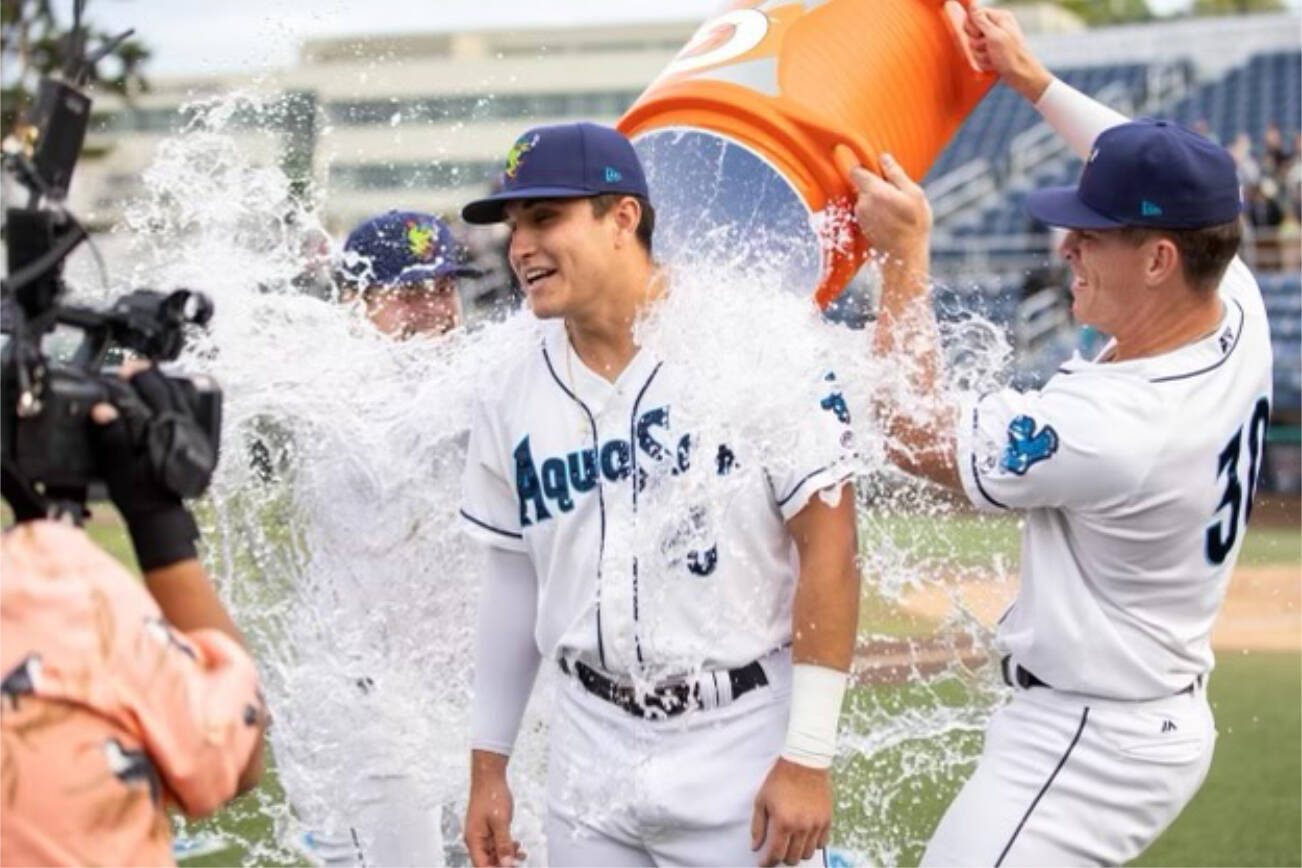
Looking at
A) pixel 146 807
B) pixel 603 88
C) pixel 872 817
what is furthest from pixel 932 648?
pixel 603 88

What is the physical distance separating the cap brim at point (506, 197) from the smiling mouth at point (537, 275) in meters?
0.13

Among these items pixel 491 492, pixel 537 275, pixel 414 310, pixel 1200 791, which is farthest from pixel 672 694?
pixel 1200 791

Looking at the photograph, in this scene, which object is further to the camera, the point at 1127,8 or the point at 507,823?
the point at 1127,8

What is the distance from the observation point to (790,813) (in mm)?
3611

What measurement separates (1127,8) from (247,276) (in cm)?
5719

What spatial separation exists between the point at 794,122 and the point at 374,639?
156cm

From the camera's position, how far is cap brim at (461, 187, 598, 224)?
3.79 meters

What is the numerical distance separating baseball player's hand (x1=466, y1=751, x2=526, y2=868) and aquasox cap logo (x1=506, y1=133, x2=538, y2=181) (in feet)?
3.73

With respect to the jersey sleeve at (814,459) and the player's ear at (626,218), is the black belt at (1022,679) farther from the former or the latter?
the player's ear at (626,218)

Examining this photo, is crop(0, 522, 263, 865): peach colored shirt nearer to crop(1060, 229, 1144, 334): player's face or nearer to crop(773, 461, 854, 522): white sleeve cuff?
crop(773, 461, 854, 522): white sleeve cuff

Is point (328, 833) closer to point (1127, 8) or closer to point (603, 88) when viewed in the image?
point (603, 88)

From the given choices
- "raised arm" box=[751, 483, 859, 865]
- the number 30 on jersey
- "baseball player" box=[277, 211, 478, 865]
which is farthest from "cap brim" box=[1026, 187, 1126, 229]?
"baseball player" box=[277, 211, 478, 865]

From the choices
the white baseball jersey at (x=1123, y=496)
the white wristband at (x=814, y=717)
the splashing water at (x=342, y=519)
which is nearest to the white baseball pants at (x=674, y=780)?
the white wristband at (x=814, y=717)

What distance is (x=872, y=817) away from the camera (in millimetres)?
5480
